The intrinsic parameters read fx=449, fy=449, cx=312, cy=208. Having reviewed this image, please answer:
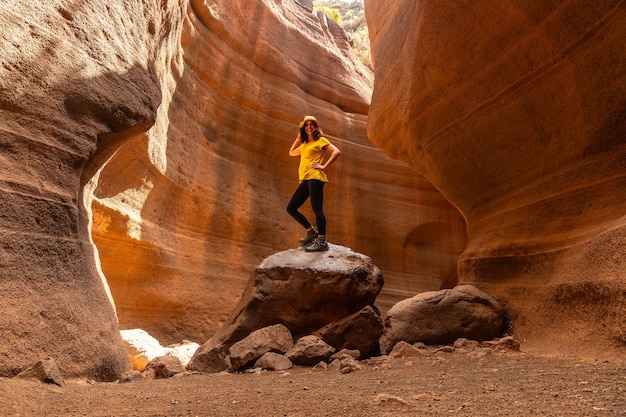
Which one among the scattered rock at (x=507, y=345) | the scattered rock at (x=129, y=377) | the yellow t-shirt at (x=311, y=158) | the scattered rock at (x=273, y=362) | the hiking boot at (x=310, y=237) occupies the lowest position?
the scattered rock at (x=129, y=377)

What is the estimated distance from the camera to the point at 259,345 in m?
4.04

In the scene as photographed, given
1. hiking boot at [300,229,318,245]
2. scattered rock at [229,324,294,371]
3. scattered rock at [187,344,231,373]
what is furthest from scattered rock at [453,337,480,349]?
scattered rock at [187,344,231,373]

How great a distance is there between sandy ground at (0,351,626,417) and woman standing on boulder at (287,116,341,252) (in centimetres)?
224

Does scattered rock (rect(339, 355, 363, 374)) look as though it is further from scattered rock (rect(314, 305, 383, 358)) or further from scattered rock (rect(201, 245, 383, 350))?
scattered rock (rect(201, 245, 383, 350))

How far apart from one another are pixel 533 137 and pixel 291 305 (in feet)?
10.4

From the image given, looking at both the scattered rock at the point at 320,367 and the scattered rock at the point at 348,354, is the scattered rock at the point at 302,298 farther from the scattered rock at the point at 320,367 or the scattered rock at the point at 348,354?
the scattered rock at the point at 320,367

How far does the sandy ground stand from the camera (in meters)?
1.83

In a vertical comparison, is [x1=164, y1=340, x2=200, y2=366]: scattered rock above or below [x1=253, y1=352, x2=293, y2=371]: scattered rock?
below

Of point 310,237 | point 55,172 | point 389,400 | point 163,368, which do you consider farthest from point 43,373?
point 310,237

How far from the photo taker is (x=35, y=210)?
3363 millimetres

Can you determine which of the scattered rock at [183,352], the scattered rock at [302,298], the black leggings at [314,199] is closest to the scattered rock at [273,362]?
the scattered rock at [302,298]

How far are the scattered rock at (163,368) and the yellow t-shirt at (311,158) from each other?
2.53 meters

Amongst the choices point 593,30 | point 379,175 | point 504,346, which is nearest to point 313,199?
point 504,346

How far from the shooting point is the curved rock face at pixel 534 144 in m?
3.77
